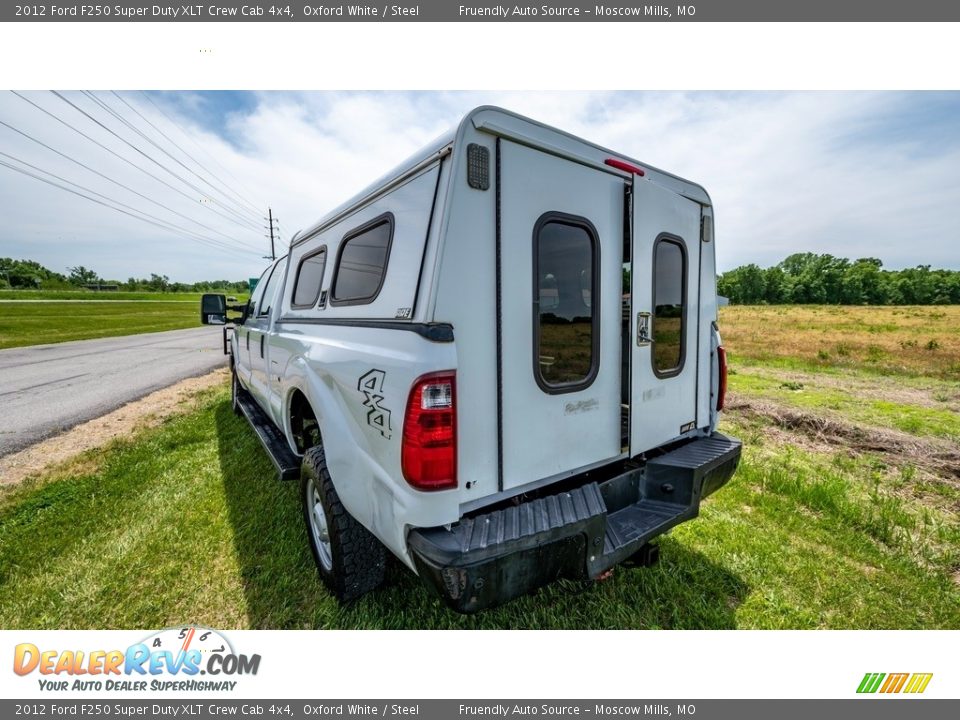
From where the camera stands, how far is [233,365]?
22.1ft

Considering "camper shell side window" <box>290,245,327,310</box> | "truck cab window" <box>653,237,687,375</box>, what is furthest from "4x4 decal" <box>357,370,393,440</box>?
"truck cab window" <box>653,237,687,375</box>

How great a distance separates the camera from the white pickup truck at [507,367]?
1.88 m

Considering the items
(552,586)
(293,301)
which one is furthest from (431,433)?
(293,301)

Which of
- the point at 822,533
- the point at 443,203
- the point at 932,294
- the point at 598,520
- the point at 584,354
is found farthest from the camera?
the point at 932,294

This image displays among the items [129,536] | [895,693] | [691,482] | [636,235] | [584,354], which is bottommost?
[895,693]

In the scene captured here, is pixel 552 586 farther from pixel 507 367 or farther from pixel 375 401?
pixel 375 401

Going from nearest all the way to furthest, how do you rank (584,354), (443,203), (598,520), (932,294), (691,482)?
(443,203) < (598,520) < (584,354) < (691,482) < (932,294)

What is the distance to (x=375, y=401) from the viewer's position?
2.05 m

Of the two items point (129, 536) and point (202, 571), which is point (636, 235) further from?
point (129, 536)

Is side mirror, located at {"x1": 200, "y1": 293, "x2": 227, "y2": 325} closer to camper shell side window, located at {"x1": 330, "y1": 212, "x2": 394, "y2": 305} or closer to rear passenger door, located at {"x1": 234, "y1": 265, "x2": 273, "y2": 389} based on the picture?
rear passenger door, located at {"x1": 234, "y1": 265, "x2": 273, "y2": 389}

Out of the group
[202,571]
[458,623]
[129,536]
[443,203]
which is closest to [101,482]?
[129,536]

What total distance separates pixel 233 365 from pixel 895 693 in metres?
7.52

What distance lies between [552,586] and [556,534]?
3.44 ft

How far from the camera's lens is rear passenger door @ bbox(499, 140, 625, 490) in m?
2.08
